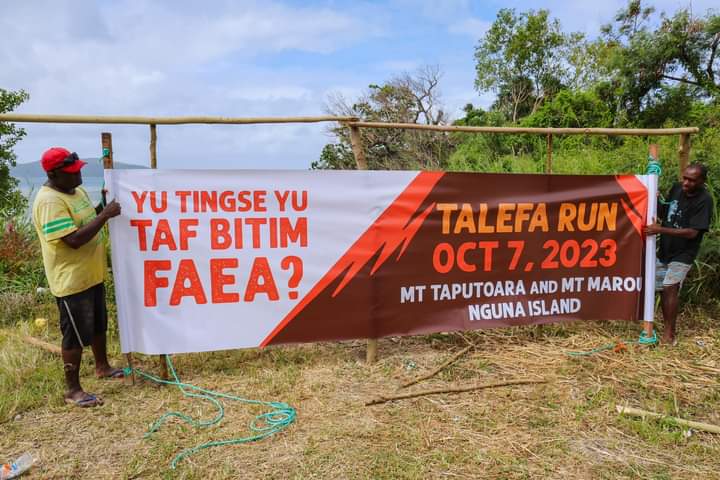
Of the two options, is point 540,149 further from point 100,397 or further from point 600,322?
point 100,397

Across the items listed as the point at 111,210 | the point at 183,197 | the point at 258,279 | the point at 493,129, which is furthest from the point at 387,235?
the point at 111,210

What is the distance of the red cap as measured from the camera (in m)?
2.96


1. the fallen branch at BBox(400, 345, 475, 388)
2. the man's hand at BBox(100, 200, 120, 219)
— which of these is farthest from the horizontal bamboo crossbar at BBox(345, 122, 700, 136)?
the fallen branch at BBox(400, 345, 475, 388)

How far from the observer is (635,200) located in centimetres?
427

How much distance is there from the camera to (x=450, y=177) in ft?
12.8

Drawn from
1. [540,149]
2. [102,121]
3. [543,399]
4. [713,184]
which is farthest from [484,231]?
[540,149]

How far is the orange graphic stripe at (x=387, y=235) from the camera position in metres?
3.71

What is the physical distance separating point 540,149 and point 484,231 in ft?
12.7

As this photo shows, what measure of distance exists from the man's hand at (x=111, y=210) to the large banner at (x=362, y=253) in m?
0.09

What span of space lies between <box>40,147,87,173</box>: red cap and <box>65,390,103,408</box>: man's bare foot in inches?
59.2

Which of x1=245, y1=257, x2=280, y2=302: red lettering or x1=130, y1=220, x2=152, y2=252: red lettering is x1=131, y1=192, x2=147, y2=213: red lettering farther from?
x1=245, y1=257, x2=280, y2=302: red lettering

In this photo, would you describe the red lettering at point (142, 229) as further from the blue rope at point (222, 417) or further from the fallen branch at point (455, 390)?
the fallen branch at point (455, 390)

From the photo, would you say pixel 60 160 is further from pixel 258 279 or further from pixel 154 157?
pixel 258 279

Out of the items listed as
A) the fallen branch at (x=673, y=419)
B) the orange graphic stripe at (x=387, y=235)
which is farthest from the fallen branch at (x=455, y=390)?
the orange graphic stripe at (x=387, y=235)
